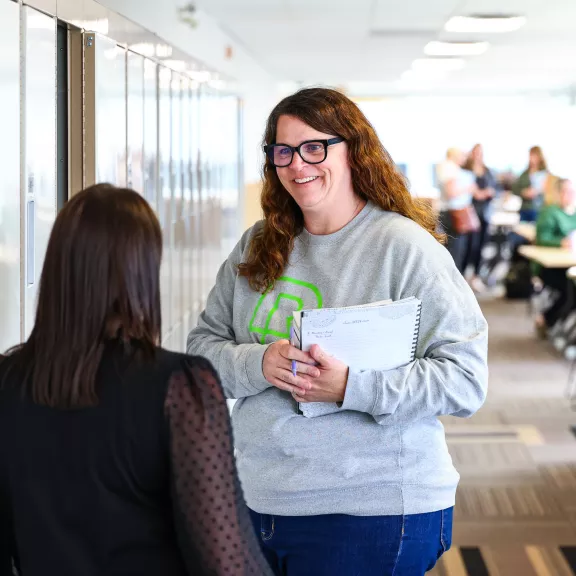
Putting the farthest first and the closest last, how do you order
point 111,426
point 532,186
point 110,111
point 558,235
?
point 532,186 → point 558,235 → point 110,111 → point 111,426

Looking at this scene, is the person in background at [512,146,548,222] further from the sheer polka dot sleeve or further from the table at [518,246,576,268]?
the sheer polka dot sleeve

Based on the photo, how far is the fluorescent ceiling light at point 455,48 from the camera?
32.5ft

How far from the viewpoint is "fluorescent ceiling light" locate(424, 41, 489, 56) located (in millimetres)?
9906

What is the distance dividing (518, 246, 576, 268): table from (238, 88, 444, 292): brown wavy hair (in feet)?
20.7

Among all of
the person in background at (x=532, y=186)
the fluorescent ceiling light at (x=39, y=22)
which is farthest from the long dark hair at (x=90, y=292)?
the person in background at (x=532, y=186)

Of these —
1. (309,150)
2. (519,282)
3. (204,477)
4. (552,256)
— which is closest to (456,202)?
(519,282)

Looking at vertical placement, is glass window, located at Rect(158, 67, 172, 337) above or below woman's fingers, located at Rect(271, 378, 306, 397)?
above

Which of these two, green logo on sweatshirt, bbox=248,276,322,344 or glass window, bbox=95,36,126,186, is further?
glass window, bbox=95,36,126,186

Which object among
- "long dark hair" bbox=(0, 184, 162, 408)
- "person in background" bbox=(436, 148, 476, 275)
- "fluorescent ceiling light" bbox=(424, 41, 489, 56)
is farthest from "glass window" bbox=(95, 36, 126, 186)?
"person in background" bbox=(436, 148, 476, 275)

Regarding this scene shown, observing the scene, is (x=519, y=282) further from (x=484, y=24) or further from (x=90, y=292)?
(x=90, y=292)

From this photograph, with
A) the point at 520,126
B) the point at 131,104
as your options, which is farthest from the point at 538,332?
the point at 520,126

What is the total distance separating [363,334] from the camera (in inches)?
67.4

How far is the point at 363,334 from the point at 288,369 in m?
0.16

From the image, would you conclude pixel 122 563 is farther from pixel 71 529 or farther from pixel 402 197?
pixel 402 197
